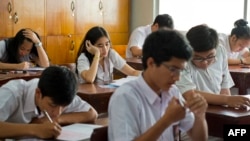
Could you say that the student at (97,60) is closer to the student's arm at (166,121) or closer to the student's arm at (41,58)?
the student's arm at (41,58)

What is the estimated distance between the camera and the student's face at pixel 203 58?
2.42m

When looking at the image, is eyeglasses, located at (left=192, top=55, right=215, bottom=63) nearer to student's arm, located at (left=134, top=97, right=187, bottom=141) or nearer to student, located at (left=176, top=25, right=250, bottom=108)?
student, located at (left=176, top=25, right=250, bottom=108)

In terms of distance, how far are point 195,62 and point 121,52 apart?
3.73 m

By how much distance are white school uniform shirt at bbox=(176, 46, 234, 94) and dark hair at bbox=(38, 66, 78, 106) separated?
2.50 feet

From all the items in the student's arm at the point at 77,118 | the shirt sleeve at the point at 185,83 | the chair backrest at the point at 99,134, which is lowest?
the student's arm at the point at 77,118

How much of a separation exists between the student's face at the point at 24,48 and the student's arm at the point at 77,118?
7.21 ft

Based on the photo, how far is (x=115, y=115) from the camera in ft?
5.03

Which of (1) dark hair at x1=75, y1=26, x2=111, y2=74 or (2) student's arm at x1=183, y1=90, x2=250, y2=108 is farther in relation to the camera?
(1) dark hair at x1=75, y1=26, x2=111, y2=74

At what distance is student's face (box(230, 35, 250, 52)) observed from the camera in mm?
4520

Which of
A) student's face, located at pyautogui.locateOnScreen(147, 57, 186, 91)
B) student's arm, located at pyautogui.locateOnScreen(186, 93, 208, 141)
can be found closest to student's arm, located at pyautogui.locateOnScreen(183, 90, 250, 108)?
student's arm, located at pyautogui.locateOnScreen(186, 93, 208, 141)

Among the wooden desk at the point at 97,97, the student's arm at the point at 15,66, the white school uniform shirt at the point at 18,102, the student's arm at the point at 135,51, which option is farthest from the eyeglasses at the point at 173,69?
the student's arm at the point at 135,51

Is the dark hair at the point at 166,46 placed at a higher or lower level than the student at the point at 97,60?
higher

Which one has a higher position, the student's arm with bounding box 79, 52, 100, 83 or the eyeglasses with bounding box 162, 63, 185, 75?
the eyeglasses with bounding box 162, 63, 185, 75

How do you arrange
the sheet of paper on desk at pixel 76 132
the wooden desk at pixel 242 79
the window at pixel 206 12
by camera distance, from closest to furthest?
the sheet of paper on desk at pixel 76 132 < the wooden desk at pixel 242 79 < the window at pixel 206 12
